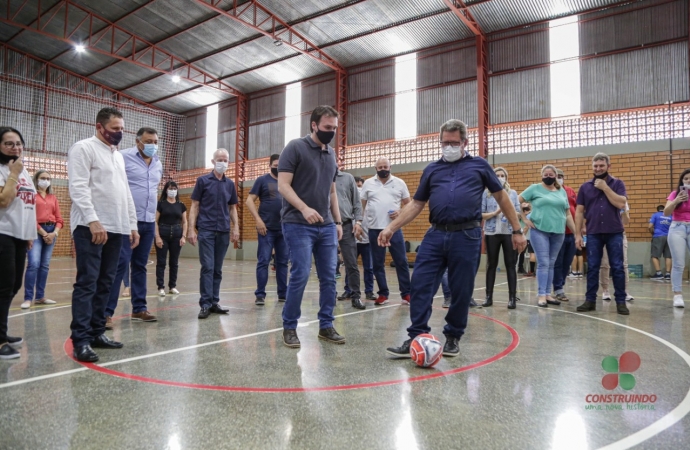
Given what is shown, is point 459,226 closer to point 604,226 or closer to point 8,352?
point 604,226

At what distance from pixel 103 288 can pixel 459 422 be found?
277 centimetres

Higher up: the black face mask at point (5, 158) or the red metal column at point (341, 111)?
the red metal column at point (341, 111)

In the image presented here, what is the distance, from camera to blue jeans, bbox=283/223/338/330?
11.6 ft

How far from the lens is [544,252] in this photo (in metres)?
5.77

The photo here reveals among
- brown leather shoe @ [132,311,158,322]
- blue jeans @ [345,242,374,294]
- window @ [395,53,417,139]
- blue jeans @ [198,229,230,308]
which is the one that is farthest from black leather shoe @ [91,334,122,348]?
window @ [395,53,417,139]

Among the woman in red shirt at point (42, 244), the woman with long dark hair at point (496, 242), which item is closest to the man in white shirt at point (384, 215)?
the woman with long dark hair at point (496, 242)

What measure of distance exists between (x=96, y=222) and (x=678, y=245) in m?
6.35

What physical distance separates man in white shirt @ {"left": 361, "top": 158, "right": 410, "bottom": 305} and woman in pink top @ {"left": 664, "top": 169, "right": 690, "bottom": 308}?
3.25m

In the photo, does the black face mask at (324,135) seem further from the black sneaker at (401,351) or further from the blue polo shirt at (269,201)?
the blue polo shirt at (269,201)

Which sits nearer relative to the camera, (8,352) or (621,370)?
(621,370)

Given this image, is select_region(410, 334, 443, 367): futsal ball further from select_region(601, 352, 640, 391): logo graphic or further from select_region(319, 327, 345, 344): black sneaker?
select_region(601, 352, 640, 391): logo graphic

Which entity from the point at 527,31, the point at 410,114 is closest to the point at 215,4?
the point at 410,114

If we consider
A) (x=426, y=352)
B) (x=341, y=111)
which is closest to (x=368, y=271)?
(x=426, y=352)

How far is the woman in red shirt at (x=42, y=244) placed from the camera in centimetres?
557
